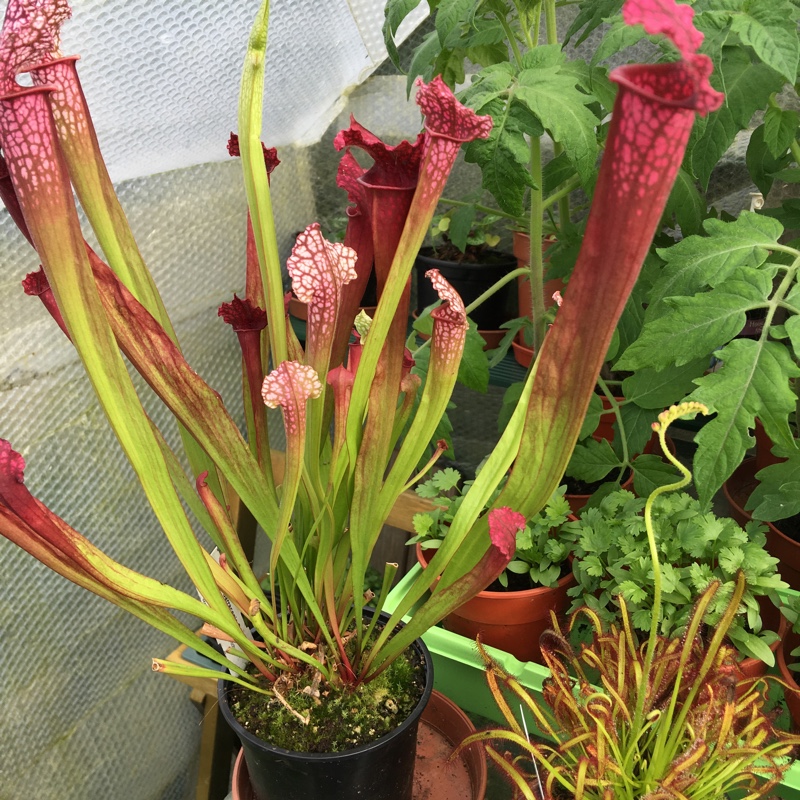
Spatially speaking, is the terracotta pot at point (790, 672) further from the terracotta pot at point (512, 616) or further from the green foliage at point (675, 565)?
the terracotta pot at point (512, 616)

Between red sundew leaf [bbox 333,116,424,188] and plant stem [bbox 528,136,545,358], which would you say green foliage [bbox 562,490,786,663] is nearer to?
plant stem [bbox 528,136,545,358]

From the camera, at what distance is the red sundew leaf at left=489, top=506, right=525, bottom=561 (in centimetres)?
36

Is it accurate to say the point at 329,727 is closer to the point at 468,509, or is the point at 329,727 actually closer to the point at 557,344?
the point at 468,509

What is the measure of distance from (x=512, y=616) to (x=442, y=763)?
6.0 inches

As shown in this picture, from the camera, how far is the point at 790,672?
64cm

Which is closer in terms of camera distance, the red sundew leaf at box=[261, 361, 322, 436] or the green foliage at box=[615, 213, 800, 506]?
the red sundew leaf at box=[261, 361, 322, 436]

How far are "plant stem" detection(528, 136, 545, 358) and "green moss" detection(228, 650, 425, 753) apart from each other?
1.29ft

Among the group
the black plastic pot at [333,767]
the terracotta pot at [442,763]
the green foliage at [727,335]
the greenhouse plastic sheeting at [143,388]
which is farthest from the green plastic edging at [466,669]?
the greenhouse plastic sheeting at [143,388]

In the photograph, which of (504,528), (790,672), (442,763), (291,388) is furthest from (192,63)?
(790,672)

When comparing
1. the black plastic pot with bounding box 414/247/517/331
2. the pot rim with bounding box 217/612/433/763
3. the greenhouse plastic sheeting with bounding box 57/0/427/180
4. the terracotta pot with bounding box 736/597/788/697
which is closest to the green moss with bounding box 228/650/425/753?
the pot rim with bounding box 217/612/433/763

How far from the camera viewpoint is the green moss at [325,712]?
0.48m

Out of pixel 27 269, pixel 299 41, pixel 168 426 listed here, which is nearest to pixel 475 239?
pixel 299 41

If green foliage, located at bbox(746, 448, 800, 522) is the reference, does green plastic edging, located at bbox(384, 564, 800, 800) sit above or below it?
below

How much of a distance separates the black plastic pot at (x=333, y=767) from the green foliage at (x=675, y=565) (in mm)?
207
